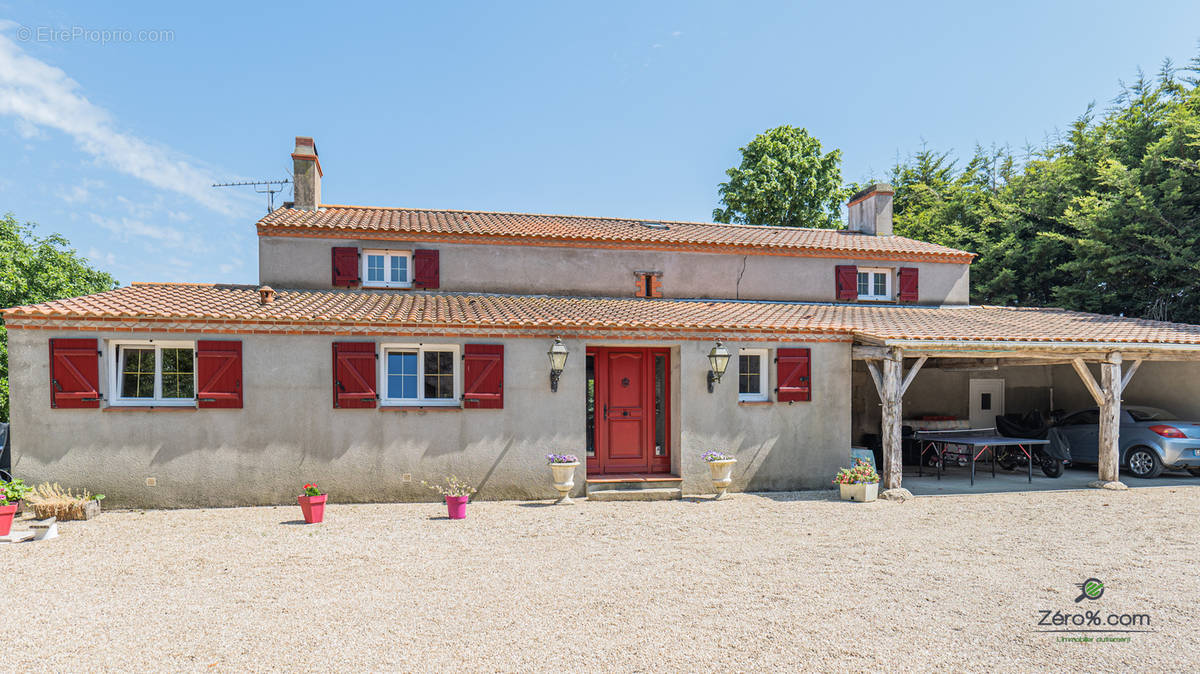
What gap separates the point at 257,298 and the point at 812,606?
10.0 m

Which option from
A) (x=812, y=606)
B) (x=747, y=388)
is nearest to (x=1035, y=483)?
(x=747, y=388)

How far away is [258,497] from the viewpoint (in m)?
9.58

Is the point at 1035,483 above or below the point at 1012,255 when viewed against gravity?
below

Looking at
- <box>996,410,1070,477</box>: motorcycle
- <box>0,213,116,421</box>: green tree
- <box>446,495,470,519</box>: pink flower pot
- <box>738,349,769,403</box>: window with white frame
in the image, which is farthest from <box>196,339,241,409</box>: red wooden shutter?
<box>0,213,116,421</box>: green tree

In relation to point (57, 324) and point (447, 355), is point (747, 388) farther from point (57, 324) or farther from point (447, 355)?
point (57, 324)

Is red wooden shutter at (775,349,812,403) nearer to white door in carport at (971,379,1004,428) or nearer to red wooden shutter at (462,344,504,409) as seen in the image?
red wooden shutter at (462,344,504,409)

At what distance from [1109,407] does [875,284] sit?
531cm

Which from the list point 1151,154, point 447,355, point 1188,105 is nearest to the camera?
point 447,355

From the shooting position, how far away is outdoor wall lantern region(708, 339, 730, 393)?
1050cm

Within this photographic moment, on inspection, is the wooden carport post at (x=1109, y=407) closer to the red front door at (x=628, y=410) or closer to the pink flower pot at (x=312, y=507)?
the red front door at (x=628, y=410)

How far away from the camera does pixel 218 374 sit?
943 centimetres

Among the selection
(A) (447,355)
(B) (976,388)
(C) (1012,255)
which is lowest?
(B) (976,388)

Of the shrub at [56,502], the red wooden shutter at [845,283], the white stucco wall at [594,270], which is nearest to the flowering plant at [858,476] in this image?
the white stucco wall at [594,270]

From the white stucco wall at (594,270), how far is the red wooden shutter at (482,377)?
357 centimetres
